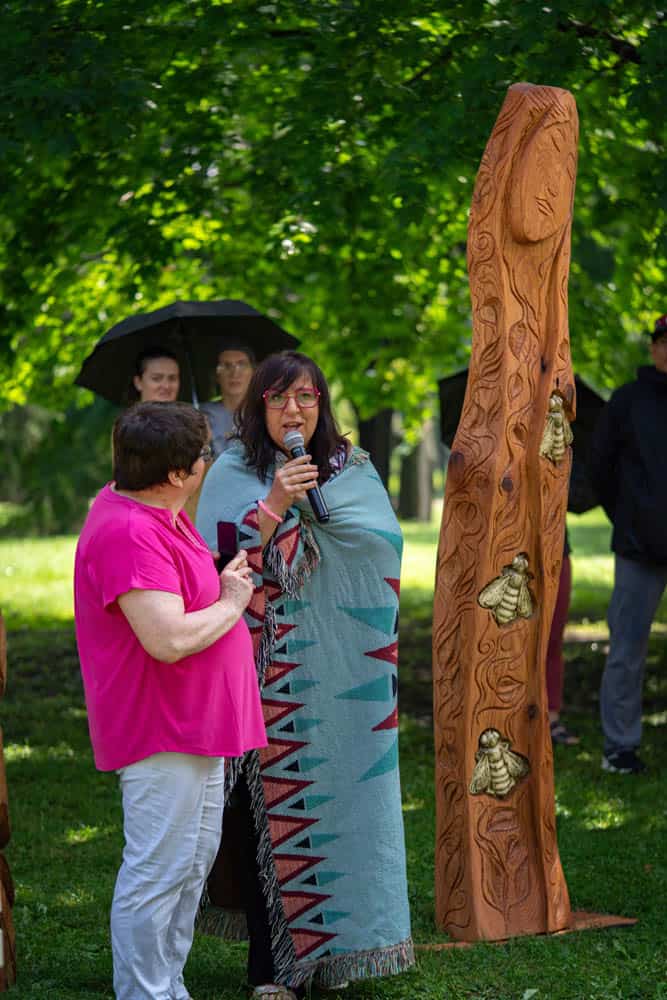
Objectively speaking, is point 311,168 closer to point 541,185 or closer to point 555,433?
point 541,185

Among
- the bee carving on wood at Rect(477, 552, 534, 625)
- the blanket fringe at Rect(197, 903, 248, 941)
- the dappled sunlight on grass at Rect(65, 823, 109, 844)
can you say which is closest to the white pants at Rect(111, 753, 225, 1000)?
the blanket fringe at Rect(197, 903, 248, 941)

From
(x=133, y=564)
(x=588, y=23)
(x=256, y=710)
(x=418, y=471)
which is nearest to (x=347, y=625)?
(x=256, y=710)

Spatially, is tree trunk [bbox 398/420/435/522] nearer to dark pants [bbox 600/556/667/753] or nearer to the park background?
the park background

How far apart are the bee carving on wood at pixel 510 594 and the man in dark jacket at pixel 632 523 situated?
2.44m

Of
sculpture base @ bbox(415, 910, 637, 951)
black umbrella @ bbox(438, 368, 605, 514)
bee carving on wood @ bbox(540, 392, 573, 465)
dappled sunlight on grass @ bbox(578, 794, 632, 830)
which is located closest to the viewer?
sculpture base @ bbox(415, 910, 637, 951)

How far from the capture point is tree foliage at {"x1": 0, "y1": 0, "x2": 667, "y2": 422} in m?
7.55

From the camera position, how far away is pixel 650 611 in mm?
7414

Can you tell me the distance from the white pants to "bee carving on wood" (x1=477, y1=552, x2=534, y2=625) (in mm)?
1514

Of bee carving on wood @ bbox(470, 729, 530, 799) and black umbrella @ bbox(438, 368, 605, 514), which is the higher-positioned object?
black umbrella @ bbox(438, 368, 605, 514)

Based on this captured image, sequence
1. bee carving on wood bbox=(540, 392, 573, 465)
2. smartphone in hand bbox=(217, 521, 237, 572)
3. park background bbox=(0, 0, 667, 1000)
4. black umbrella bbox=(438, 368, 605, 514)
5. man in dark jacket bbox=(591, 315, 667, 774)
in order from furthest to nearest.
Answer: black umbrella bbox=(438, 368, 605, 514) < man in dark jacket bbox=(591, 315, 667, 774) < park background bbox=(0, 0, 667, 1000) < bee carving on wood bbox=(540, 392, 573, 465) < smartphone in hand bbox=(217, 521, 237, 572)

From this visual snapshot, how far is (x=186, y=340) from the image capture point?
749 cm

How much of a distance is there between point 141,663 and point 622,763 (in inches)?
180

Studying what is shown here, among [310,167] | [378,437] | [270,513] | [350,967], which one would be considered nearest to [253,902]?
[350,967]

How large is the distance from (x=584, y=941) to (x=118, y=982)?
1892mm
